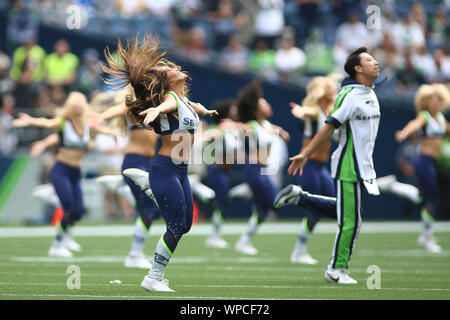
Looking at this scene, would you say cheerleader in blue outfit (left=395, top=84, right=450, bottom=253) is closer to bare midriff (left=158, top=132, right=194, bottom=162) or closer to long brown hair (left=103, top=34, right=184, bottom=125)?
bare midriff (left=158, top=132, right=194, bottom=162)

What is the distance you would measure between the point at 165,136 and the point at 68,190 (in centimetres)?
565

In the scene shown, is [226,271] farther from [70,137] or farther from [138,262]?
[70,137]

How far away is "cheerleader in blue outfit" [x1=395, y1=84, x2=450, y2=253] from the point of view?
601 inches

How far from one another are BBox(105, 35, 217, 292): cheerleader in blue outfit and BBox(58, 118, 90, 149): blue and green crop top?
5851 mm

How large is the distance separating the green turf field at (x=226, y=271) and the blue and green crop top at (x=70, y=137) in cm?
172

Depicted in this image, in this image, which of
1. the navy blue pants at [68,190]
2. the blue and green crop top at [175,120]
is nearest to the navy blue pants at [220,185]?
the navy blue pants at [68,190]

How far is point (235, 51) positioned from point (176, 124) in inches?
637

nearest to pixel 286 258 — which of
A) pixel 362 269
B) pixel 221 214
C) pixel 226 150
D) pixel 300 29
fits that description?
pixel 362 269

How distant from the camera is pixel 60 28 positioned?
2439 centimetres

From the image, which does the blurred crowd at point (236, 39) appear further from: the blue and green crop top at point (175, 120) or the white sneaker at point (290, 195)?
the blue and green crop top at point (175, 120)

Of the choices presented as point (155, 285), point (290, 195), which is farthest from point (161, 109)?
point (290, 195)

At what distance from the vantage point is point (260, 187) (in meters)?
14.9

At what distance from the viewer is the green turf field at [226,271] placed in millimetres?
8914
